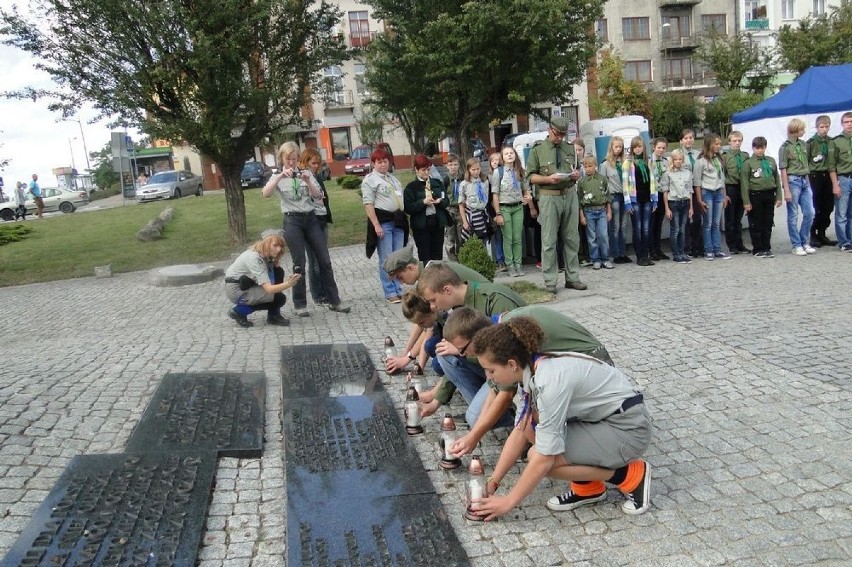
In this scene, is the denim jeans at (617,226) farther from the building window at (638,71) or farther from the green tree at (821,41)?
the building window at (638,71)

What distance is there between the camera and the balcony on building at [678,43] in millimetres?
52906

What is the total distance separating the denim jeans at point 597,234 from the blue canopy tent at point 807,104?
8.53 m

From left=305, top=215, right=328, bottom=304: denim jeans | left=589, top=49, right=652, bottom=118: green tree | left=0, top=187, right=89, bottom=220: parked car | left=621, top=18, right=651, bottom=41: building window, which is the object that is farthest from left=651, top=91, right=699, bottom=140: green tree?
left=305, top=215, right=328, bottom=304: denim jeans

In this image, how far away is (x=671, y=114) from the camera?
43.6 metres

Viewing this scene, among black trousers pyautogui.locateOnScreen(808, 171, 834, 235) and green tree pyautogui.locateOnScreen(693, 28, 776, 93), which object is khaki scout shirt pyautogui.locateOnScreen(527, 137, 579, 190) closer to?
black trousers pyautogui.locateOnScreen(808, 171, 834, 235)

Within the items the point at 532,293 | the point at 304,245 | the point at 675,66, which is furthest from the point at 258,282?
the point at 675,66

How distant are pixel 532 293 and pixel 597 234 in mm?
2424

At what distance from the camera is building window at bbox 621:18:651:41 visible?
5269 centimetres

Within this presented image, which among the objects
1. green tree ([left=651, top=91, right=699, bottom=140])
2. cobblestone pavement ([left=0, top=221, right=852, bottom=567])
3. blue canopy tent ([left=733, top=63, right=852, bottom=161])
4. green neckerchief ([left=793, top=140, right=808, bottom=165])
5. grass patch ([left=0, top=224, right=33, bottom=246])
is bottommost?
cobblestone pavement ([left=0, top=221, right=852, bottom=567])

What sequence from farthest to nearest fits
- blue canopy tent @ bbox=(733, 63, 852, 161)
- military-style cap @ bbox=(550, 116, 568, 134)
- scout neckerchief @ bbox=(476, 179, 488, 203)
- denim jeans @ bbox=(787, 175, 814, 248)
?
blue canopy tent @ bbox=(733, 63, 852, 161), denim jeans @ bbox=(787, 175, 814, 248), scout neckerchief @ bbox=(476, 179, 488, 203), military-style cap @ bbox=(550, 116, 568, 134)

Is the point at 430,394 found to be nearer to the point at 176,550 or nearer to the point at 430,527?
the point at 430,527

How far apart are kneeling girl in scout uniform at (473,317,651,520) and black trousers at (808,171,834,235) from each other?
→ 884 centimetres

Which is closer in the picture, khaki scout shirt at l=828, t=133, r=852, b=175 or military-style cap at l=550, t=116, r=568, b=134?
military-style cap at l=550, t=116, r=568, b=134

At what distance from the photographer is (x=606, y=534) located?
11.8 ft
